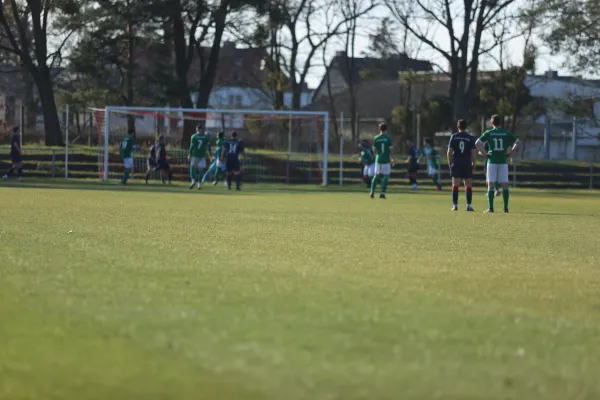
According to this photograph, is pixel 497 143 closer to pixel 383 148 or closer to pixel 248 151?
pixel 383 148

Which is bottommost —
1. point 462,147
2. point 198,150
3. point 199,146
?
point 198,150

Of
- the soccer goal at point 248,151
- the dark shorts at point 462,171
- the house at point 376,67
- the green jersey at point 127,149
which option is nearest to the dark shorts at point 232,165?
the green jersey at point 127,149

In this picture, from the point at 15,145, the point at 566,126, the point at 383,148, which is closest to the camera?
the point at 383,148

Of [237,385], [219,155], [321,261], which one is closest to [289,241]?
[321,261]

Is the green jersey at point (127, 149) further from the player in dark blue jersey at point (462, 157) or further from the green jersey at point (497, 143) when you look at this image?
the green jersey at point (497, 143)

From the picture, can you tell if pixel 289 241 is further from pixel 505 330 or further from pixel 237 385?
pixel 237 385

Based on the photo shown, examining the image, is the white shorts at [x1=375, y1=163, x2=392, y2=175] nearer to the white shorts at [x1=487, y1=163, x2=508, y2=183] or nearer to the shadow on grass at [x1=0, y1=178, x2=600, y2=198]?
the shadow on grass at [x1=0, y1=178, x2=600, y2=198]

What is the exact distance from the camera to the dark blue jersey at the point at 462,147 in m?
23.3

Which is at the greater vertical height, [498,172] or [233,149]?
[233,149]

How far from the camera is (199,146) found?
111 ft

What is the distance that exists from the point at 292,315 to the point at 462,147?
16693mm

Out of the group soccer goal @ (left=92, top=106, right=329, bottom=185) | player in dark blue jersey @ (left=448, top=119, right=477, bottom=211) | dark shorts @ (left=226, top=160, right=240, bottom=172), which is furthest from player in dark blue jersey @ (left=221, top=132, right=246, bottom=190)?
player in dark blue jersey @ (left=448, top=119, right=477, bottom=211)

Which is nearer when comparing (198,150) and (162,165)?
(198,150)

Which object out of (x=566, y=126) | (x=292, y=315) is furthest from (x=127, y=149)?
(x=566, y=126)
